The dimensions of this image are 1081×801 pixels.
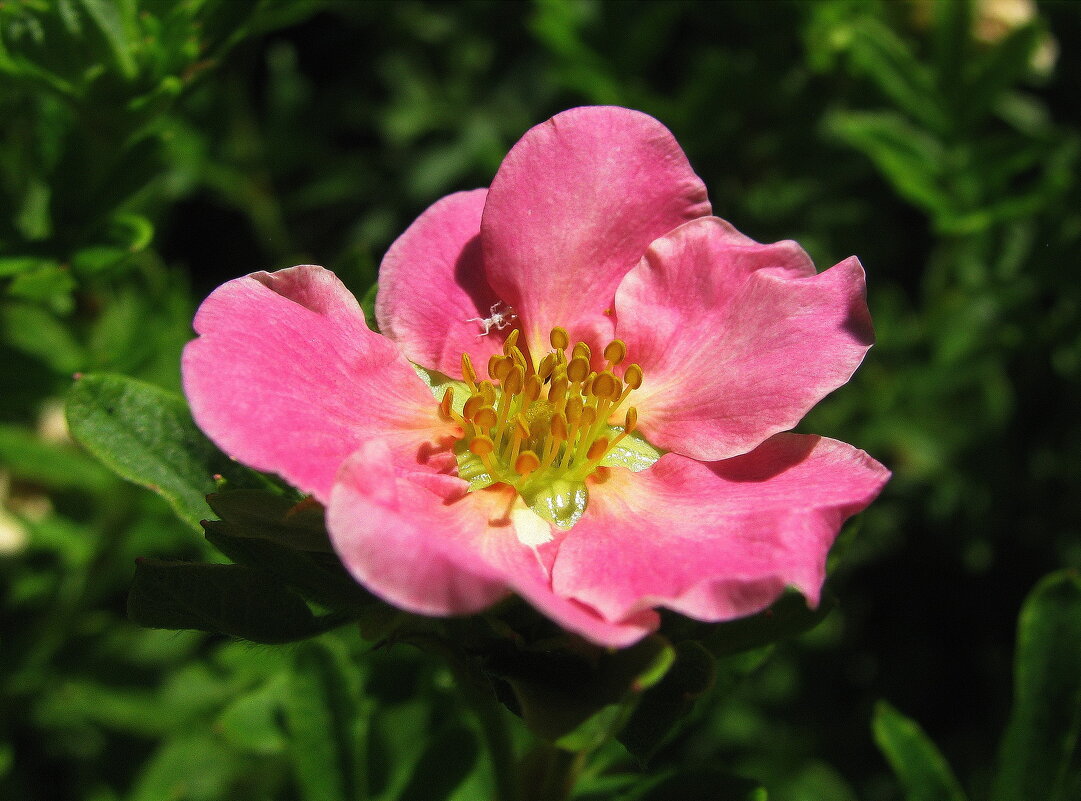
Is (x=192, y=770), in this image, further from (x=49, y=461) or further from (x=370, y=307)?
(x=370, y=307)

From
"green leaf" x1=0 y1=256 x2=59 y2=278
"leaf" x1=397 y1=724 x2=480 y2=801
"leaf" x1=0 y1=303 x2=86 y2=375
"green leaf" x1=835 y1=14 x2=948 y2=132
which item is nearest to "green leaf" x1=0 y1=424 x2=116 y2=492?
"leaf" x1=0 y1=303 x2=86 y2=375

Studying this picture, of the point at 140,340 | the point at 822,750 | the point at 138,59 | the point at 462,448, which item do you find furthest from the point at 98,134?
the point at 822,750

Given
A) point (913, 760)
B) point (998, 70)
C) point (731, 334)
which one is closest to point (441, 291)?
point (731, 334)

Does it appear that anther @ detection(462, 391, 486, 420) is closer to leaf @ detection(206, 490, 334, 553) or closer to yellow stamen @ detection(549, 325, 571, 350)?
yellow stamen @ detection(549, 325, 571, 350)

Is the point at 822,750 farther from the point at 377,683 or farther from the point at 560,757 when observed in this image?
the point at 560,757

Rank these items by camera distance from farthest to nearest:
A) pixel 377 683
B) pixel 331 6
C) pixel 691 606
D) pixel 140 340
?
pixel 331 6, pixel 140 340, pixel 377 683, pixel 691 606
